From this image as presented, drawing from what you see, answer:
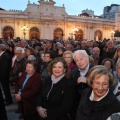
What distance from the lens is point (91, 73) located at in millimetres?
2371

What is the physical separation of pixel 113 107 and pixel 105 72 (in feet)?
1.31

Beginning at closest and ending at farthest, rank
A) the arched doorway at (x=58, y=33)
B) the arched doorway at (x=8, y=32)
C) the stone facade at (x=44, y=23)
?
1. the stone facade at (x=44, y=23)
2. the arched doorway at (x=8, y=32)
3. the arched doorway at (x=58, y=33)

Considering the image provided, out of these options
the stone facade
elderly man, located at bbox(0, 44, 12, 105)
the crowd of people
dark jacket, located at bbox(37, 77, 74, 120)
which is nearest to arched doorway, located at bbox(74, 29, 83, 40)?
the stone facade

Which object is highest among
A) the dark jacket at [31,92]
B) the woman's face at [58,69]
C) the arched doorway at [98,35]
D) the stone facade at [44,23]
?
the stone facade at [44,23]

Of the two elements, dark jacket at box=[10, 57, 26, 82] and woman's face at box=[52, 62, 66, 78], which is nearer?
woman's face at box=[52, 62, 66, 78]

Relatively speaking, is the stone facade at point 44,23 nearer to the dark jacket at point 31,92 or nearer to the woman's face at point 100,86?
the dark jacket at point 31,92

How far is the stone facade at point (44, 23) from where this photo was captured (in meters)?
36.7

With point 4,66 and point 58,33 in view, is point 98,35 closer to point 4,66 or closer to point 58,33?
point 58,33

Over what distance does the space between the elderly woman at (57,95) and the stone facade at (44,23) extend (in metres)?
32.4

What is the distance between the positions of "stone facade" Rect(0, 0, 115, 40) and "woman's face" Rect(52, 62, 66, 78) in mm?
32349

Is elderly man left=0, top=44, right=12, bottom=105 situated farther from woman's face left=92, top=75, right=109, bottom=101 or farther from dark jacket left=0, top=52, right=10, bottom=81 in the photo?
woman's face left=92, top=75, right=109, bottom=101

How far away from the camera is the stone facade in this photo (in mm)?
36656

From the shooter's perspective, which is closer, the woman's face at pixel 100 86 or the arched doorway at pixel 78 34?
the woman's face at pixel 100 86

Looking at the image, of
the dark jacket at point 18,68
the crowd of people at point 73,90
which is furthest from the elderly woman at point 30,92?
the dark jacket at point 18,68
